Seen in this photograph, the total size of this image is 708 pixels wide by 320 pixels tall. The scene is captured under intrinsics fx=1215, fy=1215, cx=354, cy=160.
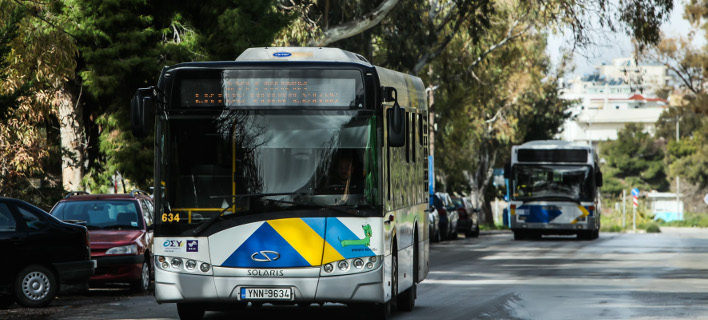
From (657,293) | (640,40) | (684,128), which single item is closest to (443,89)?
(640,40)

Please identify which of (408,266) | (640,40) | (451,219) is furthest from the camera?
(451,219)

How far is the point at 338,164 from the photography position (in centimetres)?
1200

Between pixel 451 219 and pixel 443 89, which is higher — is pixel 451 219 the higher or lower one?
the lower one

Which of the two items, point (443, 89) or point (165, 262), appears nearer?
point (165, 262)

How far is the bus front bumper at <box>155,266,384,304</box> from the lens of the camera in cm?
1191

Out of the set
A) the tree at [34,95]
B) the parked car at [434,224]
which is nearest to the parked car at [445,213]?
the parked car at [434,224]

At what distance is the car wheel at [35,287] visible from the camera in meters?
15.6

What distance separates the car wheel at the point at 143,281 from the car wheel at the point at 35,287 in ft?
8.76

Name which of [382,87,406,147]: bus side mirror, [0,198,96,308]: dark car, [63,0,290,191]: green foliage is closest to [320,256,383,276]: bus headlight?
[382,87,406,147]: bus side mirror

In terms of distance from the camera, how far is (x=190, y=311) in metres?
13.4

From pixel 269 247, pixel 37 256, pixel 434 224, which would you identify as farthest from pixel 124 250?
pixel 434 224

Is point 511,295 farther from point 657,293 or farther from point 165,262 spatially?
point 165,262

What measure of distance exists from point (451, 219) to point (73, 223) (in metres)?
28.8

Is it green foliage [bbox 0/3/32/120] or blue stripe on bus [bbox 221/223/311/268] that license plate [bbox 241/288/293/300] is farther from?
green foliage [bbox 0/3/32/120]
